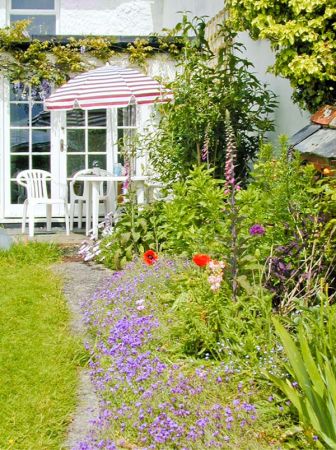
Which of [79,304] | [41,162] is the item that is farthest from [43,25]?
[79,304]

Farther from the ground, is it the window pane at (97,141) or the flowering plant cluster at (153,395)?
the window pane at (97,141)

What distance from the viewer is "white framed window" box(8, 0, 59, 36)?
1473 centimetres

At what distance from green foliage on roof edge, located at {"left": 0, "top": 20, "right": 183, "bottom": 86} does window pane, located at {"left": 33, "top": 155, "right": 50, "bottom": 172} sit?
3.57 feet

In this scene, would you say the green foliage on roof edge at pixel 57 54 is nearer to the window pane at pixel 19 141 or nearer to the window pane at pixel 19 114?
the window pane at pixel 19 114

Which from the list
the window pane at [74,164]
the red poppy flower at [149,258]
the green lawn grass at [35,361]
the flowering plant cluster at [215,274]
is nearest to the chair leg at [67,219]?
the window pane at [74,164]

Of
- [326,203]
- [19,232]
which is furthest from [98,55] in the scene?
[326,203]

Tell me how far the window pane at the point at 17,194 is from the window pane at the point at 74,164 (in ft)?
2.40

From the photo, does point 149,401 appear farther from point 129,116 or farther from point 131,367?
point 129,116

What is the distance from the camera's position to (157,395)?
3824 mm

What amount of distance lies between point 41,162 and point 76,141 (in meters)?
0.62

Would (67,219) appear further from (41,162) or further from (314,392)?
(314,392)

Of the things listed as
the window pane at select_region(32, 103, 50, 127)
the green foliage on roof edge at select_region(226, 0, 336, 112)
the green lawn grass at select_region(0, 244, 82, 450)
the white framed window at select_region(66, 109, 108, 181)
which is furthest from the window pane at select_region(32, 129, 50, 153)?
the green foliage on roof edge at select_region(226, 0, 336, 112)

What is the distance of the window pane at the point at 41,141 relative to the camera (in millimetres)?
→ 11562

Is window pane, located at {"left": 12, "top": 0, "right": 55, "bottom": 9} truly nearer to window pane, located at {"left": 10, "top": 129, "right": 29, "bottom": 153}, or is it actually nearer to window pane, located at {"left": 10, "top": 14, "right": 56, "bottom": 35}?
window pane, located at {"left": 10, "top": 14, "right": 56, "bottom": 35}
